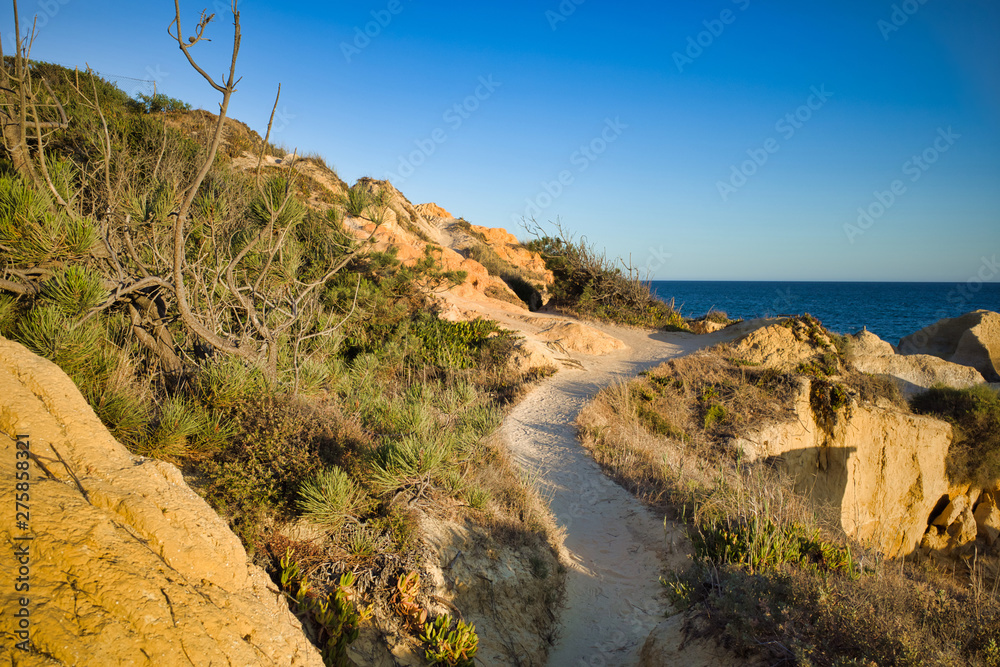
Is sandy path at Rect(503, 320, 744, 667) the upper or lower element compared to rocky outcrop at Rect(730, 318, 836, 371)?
lower

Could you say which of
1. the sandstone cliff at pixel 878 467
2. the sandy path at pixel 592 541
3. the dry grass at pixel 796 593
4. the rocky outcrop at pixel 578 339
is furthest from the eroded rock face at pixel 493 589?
the rocky outcrop at pixel 578 339

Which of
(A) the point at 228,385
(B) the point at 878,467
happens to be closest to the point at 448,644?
(A) the point at 228,385

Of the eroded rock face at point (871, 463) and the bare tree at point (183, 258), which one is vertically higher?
the bare tree at point (183, 258)

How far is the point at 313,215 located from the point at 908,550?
13.6m

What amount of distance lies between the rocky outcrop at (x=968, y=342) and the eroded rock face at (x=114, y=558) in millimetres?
21735

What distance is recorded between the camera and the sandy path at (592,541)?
4258mm

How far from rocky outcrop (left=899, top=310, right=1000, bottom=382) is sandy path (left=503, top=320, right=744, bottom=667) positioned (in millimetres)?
15972

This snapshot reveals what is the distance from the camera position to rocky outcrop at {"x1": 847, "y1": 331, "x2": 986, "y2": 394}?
42.9ft

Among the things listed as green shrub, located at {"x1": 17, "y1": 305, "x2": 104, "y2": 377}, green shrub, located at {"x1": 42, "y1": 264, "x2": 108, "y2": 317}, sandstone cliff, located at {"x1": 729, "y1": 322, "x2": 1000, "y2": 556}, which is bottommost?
sandstone cliff, located at {"x1": 729, "y1": 322, "x2": 1000, "y2": 556}

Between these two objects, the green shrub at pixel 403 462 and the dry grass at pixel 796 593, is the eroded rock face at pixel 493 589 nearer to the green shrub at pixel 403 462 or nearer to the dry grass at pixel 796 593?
the green shrub at pixel 403 462

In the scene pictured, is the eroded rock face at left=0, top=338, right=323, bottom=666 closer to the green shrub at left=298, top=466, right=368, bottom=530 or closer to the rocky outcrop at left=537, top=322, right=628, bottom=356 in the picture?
the green shrub at left=298, top=466, right=368, bottom=530

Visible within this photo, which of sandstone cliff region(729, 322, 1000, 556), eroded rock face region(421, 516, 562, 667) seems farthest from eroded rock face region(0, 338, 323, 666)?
sandstone cliff region(729, 322, 1000, 556)

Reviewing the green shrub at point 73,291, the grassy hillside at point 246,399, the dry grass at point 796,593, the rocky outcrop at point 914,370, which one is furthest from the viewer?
the rocky outcrop at point 914,370

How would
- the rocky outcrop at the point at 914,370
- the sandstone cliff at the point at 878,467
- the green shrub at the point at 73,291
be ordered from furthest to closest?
the rocky outcrop at the point at 914,370 → the sandstone cliff at the point at 878,467 → the green shrub at the point at 73,291
